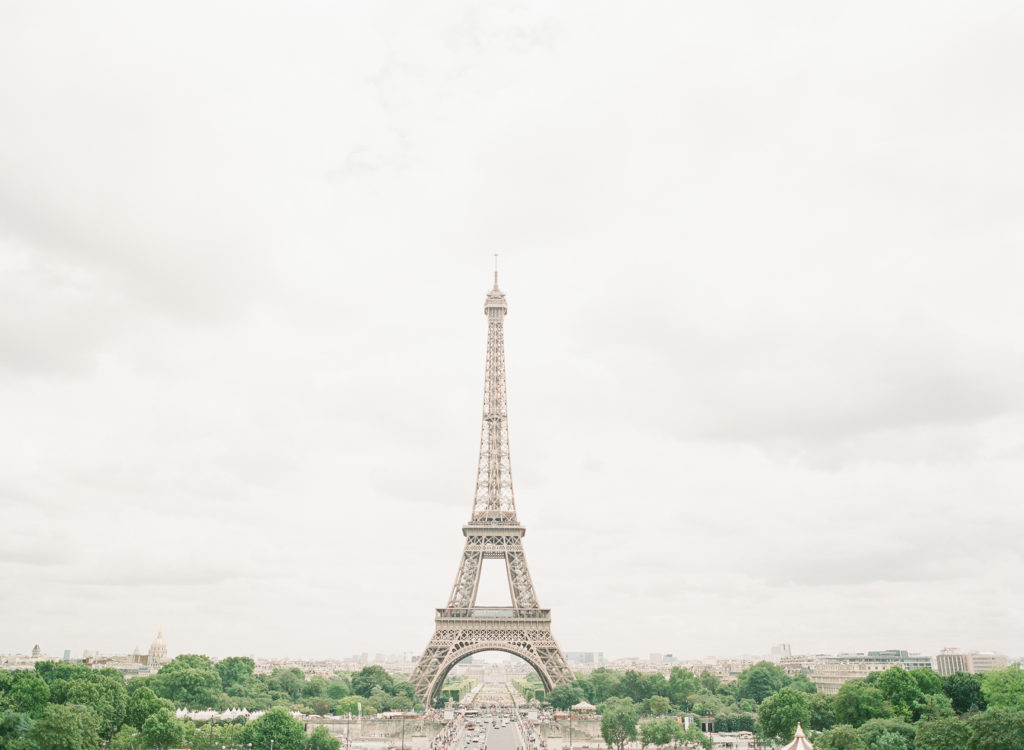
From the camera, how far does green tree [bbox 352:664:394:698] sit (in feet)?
418

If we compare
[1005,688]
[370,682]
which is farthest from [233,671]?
[1005,688]

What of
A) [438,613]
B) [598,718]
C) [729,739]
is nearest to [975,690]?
[729,739]

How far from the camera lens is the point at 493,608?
312ft

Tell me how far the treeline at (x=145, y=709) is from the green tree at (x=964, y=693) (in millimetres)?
55915

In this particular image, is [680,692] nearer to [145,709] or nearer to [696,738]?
[696,738]

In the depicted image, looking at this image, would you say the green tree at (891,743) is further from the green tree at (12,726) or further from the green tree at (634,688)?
the green tree at (634,688)

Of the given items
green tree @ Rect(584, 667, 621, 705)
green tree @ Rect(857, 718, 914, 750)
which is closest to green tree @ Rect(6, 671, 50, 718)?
green tree @ Rect(857, 718, 914, 750)

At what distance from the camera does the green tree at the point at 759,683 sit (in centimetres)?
12138

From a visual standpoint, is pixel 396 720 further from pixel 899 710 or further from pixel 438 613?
pixel 899 710

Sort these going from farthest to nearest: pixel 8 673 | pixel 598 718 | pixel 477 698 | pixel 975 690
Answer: pixel 477 698 < pixel 598 718 < pixel 975 690 < pixel 8 673

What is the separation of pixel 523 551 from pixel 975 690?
4657cm

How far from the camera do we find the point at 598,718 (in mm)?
88562

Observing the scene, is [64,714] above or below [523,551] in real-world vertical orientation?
below

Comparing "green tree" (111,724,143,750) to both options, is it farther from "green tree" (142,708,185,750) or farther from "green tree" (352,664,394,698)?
"green tree" (352,664,394,698)
